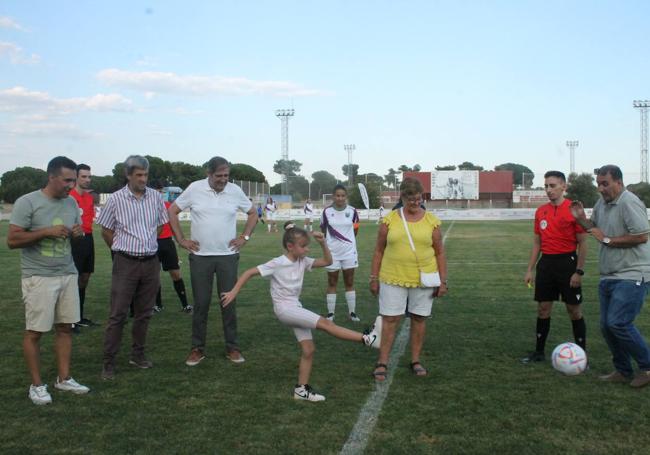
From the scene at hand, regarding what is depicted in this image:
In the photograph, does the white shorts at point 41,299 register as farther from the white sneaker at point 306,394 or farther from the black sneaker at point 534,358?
the black sneaker at point 534,358

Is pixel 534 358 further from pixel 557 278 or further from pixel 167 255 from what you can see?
pixel 167 255

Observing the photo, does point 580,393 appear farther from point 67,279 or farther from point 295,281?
point 67,279

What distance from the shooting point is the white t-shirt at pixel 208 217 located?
21.6ft

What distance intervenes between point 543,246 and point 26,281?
522 cm

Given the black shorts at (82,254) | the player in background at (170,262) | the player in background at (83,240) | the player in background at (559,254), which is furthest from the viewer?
the player in background at (170,262)

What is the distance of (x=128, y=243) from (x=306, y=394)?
2478 millimetres

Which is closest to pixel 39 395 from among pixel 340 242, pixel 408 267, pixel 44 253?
pixel 44 253

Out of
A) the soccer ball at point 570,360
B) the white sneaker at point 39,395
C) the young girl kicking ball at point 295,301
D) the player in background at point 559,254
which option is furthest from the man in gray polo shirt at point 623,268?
the white sneaker at point 39,395

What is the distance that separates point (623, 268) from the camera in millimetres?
5707

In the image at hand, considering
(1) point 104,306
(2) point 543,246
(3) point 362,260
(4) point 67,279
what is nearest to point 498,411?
(2) point 543,246

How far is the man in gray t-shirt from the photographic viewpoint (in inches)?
209

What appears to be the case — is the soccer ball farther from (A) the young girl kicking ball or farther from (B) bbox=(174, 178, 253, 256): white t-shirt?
(B) bbox=(174, 178, 253, 256): white t-shirt

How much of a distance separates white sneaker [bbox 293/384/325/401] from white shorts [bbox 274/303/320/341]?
17.1 inches

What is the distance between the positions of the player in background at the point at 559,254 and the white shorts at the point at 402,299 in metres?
1.43
